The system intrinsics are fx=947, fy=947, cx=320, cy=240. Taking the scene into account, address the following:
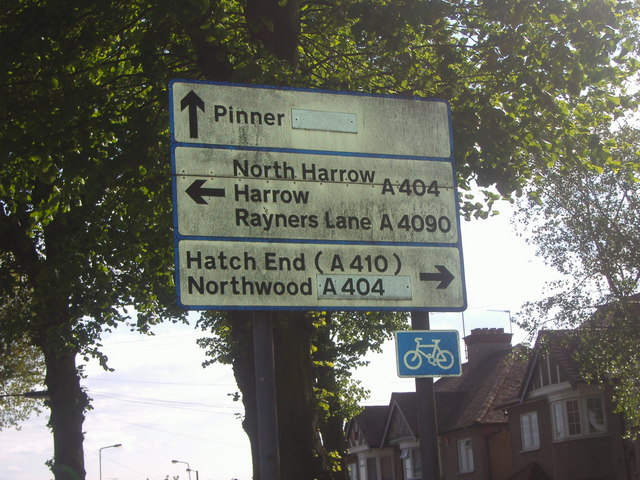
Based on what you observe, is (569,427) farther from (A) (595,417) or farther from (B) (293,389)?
(B) (293,389)

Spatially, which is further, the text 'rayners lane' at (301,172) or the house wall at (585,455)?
the house wall at (585,455)

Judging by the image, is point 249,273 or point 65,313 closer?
point 249,273

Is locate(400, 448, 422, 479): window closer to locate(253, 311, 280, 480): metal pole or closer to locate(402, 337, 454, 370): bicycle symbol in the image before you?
locate(402, 337, 454, 370): bicycle symbol

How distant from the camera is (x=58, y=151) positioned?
543 inches

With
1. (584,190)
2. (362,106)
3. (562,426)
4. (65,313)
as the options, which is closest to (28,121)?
(362,106)

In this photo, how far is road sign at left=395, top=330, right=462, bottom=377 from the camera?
6.33m

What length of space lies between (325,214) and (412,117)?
41.8 inches

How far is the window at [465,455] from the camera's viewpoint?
164ft

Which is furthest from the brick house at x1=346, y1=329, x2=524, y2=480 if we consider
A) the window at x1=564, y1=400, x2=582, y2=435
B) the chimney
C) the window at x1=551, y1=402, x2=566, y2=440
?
the window at x1=564, y1=400, x2=582, y2=435

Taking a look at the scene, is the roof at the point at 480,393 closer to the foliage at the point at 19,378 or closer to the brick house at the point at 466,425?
the brick house at the point at 466,425

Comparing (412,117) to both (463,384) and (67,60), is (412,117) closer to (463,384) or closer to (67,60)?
(67,60)

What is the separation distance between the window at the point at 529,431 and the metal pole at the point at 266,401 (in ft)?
128

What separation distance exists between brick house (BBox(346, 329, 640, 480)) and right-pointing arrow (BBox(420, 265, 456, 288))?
26460 millimetres

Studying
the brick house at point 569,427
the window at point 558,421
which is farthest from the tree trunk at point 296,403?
the window at point 558,421
